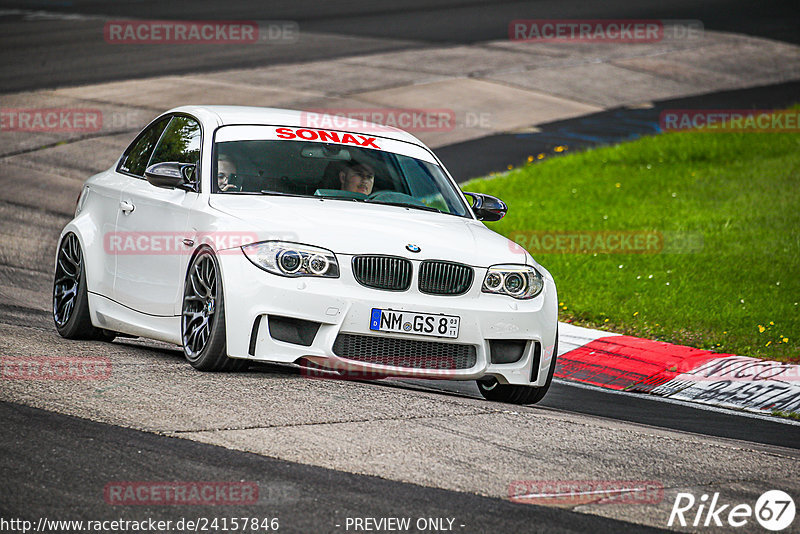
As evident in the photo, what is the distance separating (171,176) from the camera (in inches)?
303

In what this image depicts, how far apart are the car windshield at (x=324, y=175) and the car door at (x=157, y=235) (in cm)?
27

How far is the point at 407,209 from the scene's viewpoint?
7973 millimetres

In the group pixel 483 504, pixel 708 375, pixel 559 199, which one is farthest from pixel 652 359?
pixel 559 199

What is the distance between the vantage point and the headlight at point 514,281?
7.26 metres

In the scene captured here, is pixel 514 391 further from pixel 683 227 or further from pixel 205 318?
pixel 683 227

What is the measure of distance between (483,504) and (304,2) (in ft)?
107

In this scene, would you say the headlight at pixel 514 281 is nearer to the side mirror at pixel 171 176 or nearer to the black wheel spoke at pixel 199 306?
the black wheel spoke at pixel 199 306

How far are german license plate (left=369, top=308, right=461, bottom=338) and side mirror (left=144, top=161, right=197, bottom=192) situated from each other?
5.48ft

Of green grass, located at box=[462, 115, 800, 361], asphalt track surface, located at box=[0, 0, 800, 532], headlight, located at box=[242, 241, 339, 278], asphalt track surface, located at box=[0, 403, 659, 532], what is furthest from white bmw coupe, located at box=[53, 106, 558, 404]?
green grass, located at box=[462, 115, 800, 361]

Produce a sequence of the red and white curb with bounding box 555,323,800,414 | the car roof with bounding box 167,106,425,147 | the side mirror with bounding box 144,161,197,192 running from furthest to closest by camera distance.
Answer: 1. the red and white curb with bounding box 555,323,800,414
2. the car roof with bounding box 167,106,425,147
3. the side mirror with bounding box 144,161,197,192

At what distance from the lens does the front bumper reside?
6.80 m

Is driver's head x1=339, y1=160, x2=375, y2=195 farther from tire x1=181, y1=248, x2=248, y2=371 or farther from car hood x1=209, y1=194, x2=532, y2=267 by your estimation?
tire x1=181, y1=248, x2=248, y2=371

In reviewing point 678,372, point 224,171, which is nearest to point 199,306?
point 224,171

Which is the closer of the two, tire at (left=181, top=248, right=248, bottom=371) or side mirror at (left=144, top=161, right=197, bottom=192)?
tire at (left=181, top=248, right=248, bottom=371)
